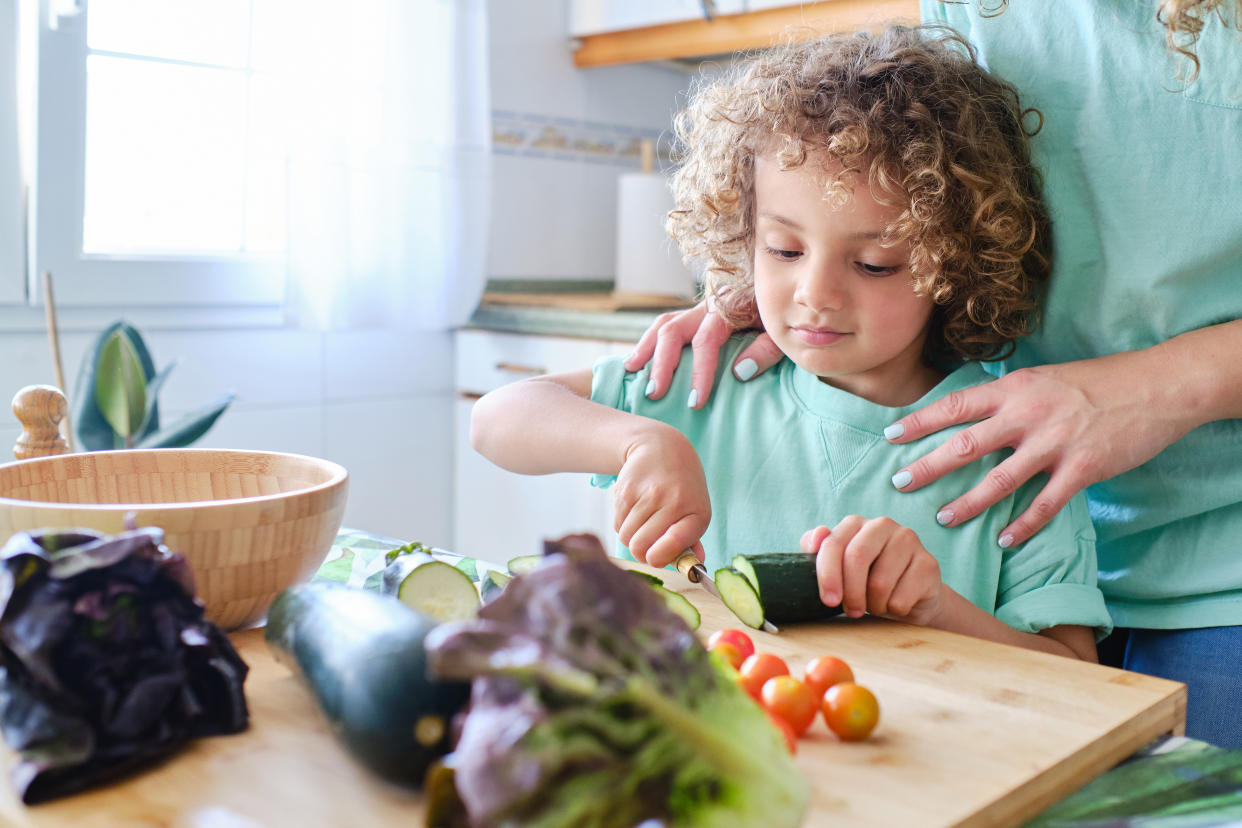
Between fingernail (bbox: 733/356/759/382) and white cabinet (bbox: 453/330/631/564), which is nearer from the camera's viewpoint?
fingernail (bbox: 733/356/759/382)

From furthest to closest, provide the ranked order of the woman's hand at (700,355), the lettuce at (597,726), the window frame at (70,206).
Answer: the window frame at (70,206)
the woman's hand at (700,355)
the lettuce at (597,726)

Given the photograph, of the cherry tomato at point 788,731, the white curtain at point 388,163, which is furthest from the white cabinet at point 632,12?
the cherry tomato at point 788,731

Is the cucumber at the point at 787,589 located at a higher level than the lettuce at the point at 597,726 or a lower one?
lower

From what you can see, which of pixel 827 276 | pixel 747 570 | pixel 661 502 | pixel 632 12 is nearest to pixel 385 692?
pixel 747 570

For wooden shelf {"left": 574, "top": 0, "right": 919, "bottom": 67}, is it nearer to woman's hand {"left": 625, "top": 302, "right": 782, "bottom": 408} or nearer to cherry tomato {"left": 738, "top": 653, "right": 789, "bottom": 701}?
woman's hand {"left": 625, "top": 302, "right": 782, "bottom": 408}

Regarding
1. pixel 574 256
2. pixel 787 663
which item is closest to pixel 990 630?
pixel 787 663

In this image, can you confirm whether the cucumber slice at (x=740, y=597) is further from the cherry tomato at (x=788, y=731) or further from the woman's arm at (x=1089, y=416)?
the woman's arm at (x=1089, y=416)

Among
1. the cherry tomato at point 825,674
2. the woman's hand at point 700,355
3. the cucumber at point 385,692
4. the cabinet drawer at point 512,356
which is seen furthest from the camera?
the cabinet drawer at point 512,356

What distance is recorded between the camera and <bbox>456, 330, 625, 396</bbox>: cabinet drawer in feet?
7.90

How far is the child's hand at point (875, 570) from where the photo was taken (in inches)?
30.4

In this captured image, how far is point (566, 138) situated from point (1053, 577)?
2.29 m

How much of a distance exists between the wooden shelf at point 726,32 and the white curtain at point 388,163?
433mm

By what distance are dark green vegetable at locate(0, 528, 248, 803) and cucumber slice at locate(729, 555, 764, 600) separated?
37cm

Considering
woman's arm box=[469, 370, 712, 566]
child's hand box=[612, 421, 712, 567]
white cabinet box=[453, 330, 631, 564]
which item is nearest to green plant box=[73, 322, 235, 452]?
woman's arm box=[469, 370, 712, 566]
